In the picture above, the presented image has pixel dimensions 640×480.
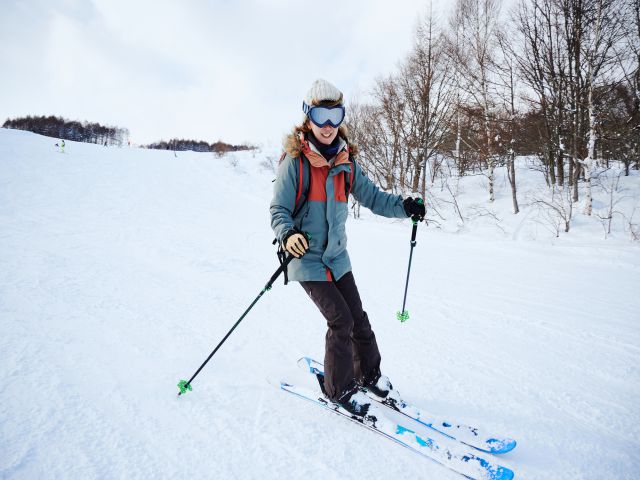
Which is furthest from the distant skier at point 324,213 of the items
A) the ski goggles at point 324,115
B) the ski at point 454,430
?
the ski at point 454,430

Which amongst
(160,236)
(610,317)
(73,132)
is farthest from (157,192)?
(73,132)

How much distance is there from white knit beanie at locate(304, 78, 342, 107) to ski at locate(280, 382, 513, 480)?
2225 millimetres

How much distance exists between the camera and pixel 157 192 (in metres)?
12.8

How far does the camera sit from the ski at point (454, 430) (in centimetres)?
198

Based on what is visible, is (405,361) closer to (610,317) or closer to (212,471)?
(212,471)

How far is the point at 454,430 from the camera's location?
2.13 m

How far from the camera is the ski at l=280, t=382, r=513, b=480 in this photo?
1790 millimetres

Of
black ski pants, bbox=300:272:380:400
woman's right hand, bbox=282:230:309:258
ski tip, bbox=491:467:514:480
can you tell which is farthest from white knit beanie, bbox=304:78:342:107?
ski tip, bbox=491:467:514:480

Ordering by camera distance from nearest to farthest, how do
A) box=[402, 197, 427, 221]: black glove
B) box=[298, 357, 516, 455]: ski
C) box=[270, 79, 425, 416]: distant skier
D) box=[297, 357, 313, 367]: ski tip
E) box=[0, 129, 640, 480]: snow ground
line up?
1. box=[0, 129, 640, 480]: snow ground
2. box=[298, 357, 516, 455]: ski
3. box=[270, 79, 425, 416]: distant skier
4. box=[402, 197, 427, 221]: black glove
5. box=[297, 357, 313, 367]: ski tip

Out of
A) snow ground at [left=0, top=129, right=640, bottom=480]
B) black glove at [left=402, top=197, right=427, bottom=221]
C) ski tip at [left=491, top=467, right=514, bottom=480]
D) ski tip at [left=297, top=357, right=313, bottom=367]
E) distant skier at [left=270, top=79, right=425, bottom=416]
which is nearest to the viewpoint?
ski tip at [left=491, top=467, right=514, bottom=480]

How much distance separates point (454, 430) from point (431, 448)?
0.98 feet

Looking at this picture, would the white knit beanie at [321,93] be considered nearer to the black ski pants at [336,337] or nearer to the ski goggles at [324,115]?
the ski goggles at [324,115]

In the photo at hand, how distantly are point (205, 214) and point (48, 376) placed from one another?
8141mm

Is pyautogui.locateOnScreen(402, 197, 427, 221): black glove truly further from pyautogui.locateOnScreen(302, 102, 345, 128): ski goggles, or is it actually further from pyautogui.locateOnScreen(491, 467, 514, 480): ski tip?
pyautogui.locateOnScreen(491, 467, 514, 480): ski tip
